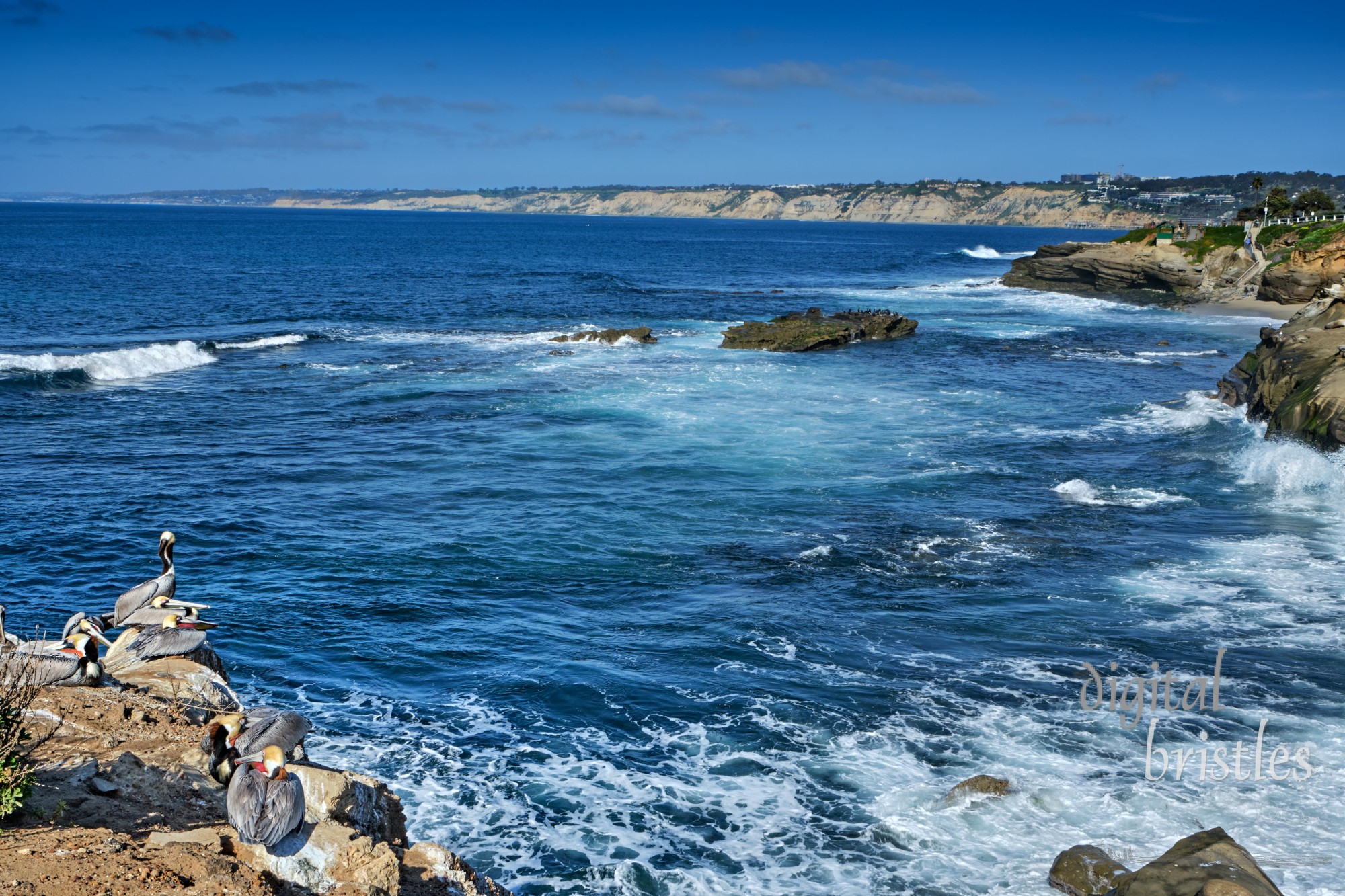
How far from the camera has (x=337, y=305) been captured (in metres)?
64.8

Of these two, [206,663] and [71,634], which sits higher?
[71,634]

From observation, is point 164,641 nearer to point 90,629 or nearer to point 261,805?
point 90,629

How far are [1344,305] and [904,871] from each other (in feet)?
105

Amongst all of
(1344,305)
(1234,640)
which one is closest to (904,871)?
(1234,640)

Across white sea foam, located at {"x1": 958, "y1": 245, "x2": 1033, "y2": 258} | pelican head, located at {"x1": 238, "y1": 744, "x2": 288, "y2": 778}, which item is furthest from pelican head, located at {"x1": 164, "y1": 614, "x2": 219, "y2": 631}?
white sea foam, located at {"x1": 958, "y1": 245, "x2": 1033, "y2": 258}

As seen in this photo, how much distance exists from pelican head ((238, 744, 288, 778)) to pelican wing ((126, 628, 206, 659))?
13.1 feet

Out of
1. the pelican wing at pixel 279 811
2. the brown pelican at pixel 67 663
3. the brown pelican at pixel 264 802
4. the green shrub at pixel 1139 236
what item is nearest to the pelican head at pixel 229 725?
the brown pelican at pixel 264 802

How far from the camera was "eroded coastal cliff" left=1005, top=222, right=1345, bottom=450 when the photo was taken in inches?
1126

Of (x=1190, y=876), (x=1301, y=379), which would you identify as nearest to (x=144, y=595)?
(x=1190, y=876)

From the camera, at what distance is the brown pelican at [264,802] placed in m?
7.12

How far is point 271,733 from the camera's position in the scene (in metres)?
8.13

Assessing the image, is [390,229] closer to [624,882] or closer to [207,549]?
[207,549]

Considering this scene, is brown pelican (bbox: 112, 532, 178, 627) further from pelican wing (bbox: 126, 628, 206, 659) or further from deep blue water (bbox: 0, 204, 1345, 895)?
deep blue water (bbox: 0, 204, 1345, 895)

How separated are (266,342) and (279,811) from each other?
46393 mm
